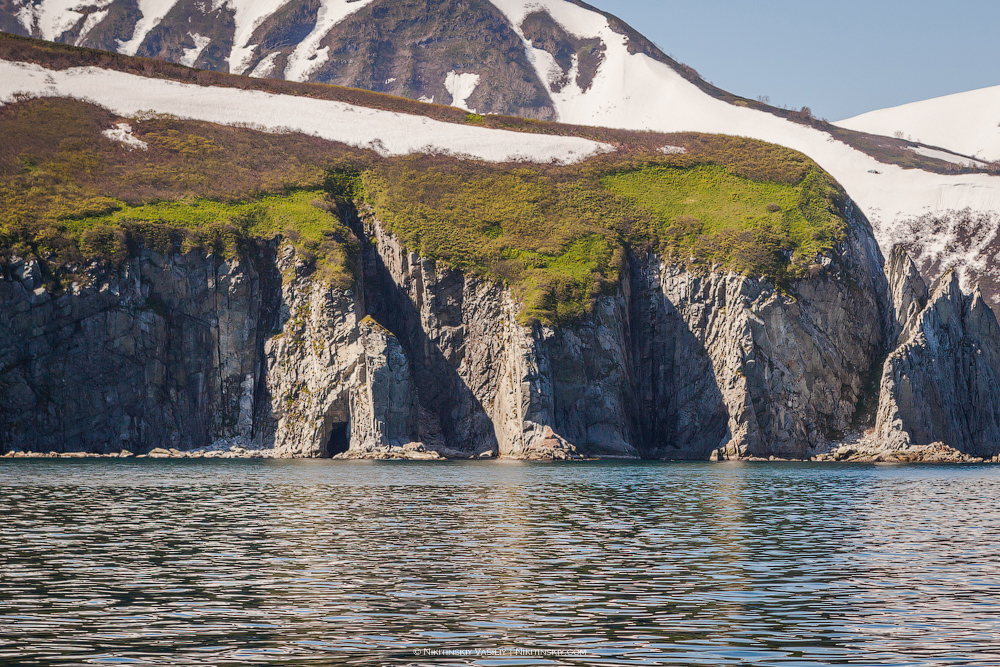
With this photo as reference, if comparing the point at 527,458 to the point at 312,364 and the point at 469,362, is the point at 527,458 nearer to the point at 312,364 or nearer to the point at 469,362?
the point at 469,362

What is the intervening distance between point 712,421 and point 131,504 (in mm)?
70894

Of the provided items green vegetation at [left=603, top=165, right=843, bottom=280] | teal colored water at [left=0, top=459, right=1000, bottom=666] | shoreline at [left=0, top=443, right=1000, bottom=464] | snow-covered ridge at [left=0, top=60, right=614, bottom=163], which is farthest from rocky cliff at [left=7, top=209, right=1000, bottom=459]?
teal colored water at [left=0, top=459, right=1000, bottom=666]

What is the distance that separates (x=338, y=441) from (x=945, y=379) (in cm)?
5881

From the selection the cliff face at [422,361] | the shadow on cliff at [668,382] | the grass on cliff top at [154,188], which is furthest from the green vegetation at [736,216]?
the grass on cliff top at [154,188]

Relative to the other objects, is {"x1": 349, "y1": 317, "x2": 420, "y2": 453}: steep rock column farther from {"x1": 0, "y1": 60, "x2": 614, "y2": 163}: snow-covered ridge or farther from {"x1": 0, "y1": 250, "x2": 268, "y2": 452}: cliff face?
{"x1": 0, "y1": 60, "x2": 614, "y2": 163}: snow-covered ridge

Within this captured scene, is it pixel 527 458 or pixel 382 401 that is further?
pixel 527 458

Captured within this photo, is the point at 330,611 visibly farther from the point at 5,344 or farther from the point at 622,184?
the point at 622,184

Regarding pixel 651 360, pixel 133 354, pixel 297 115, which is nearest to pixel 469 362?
pixel 651 360

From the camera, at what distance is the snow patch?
115312mm

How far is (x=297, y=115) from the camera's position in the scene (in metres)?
132

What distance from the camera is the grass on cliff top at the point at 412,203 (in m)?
102

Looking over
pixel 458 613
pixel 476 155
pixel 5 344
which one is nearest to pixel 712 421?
pixel 476 155

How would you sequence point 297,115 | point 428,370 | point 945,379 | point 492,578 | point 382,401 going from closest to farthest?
point 492,578
point 382,401
point 945,379
point 428,370
point 297,115

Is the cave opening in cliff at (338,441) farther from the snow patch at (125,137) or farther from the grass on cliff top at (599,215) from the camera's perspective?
the snow patch at (125,137)
